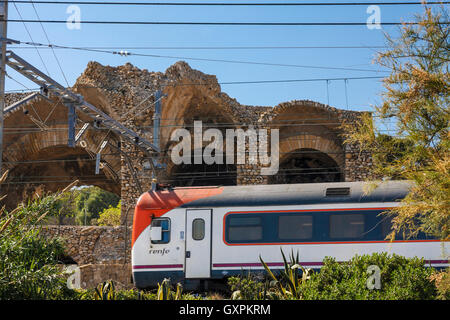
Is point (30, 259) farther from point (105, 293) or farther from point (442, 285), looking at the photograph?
point (442, 285)

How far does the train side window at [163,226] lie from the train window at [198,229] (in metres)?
0.74

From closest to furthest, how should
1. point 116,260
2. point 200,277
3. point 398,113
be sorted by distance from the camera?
point 398,113 < point 200,277 < point 116,260

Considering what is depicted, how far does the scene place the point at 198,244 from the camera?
13875 mm

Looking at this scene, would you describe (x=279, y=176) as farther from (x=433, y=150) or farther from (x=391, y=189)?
(x=433, y=150)

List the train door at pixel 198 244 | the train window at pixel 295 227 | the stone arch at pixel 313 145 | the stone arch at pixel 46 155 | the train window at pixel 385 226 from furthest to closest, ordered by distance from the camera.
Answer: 1. the stone arch at pixel 46 155
2. the stone arch at pixel 313 145
3. the train door at pixel 198 244
4. the train window at pixel 295 227
5. the train window at pixel 385 226

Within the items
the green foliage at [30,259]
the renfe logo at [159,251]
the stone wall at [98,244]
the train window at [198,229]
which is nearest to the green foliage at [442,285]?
the train window at [198,229]

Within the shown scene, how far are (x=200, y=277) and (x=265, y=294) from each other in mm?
3743

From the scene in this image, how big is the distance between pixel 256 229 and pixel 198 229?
1589mm

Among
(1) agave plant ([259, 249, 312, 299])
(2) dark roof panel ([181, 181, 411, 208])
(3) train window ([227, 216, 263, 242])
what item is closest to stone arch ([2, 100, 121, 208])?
(2) dark roof panel ([181, 181, 411, 208])

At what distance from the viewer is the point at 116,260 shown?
835 inches

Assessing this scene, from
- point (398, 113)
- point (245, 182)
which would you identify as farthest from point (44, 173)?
point (398, 113)

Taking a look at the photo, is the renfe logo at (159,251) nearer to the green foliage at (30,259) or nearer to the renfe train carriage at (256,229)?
the renfe train carriage at (256,229)

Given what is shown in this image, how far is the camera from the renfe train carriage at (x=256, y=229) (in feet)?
42.4

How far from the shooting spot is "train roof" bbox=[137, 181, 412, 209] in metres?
13.1
